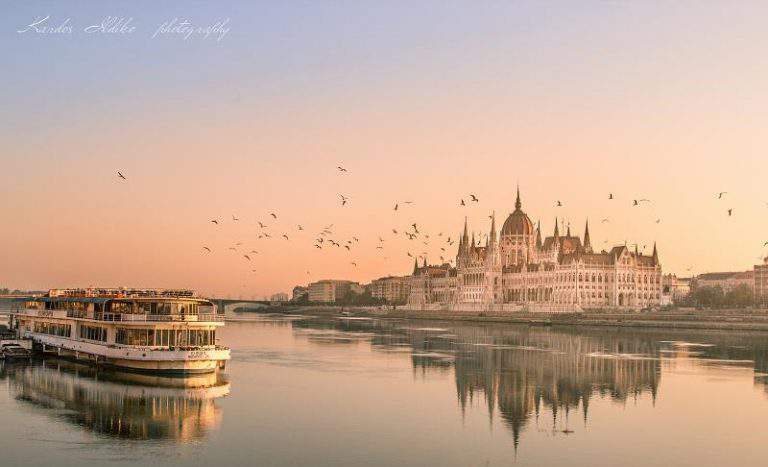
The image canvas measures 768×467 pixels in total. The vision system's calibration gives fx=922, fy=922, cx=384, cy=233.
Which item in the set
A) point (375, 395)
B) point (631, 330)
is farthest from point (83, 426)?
point (631, 330)

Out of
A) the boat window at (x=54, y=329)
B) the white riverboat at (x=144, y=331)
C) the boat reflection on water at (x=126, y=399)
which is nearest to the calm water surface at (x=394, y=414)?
the boat reflection on water at (x=126, y=399)

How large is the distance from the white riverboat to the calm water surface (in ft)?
4.01

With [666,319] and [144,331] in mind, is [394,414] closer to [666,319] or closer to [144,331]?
[144,331]

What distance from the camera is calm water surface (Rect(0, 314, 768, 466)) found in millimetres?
36031

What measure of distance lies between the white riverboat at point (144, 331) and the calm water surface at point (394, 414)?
4.01ft

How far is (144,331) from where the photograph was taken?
56.2 meters

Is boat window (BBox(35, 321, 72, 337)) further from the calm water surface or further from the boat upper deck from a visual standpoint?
the calm water surface

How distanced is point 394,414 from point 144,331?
18.6m

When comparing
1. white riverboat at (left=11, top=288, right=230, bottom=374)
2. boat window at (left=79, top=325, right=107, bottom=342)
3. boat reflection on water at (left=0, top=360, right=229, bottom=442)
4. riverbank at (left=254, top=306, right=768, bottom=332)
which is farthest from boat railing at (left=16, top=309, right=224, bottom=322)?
riverbank at (left=254, top=306, right=768, bottom=332)

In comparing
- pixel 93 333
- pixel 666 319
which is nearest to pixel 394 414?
pixel 93 333

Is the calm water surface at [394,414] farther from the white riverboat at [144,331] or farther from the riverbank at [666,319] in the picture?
the riverbank at [666,319]

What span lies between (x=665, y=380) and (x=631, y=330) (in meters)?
76.7

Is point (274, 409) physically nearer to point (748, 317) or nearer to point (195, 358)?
point (195, 358)

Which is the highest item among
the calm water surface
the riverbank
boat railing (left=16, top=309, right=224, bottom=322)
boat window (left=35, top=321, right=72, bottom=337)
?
boat railing (left=16, top=309, right=224, bottom=322)
